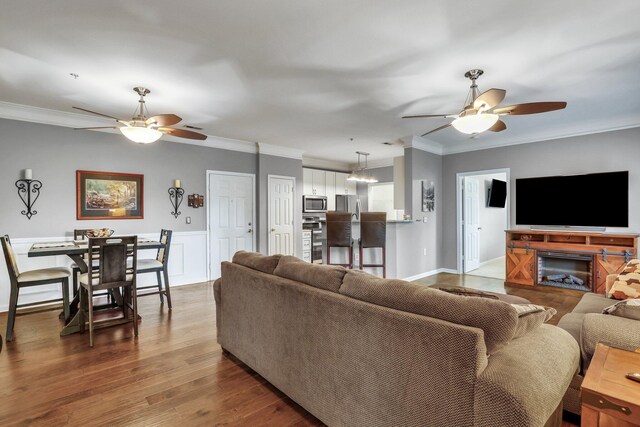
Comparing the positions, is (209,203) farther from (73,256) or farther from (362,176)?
(362,176)

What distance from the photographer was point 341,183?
8125 millimetres

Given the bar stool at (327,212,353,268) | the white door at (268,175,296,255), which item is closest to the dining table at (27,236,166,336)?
the bar stool at (327,212,353,268)

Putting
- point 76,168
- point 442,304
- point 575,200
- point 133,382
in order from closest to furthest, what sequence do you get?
point 442,304 → point 133,382 → point 76,168 → point 575,200

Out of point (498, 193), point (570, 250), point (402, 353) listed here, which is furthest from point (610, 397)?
point (498, 193)

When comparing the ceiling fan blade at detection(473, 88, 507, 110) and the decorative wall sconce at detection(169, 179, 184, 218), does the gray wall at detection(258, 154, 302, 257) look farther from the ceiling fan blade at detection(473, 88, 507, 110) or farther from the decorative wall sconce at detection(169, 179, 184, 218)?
the ceiling fan blade at detection(473, 88, 507, 110)

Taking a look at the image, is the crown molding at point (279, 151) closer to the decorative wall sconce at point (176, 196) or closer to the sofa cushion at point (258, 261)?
the decorative wall sconce at point (176, 196)

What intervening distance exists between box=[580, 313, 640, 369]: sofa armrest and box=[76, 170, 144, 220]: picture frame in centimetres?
512

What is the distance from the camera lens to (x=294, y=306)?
1.84m

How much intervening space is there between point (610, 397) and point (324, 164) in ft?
23.3

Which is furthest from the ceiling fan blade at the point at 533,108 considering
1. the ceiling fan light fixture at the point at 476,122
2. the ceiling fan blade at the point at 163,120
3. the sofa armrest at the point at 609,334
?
the ceiling fan blade at the point at 163,120

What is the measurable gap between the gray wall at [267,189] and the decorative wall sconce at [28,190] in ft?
10.3

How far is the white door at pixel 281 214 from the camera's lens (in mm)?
6043

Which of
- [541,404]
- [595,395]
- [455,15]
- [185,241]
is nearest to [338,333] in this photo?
[541,404]

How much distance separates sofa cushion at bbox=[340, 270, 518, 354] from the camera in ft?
3.69
